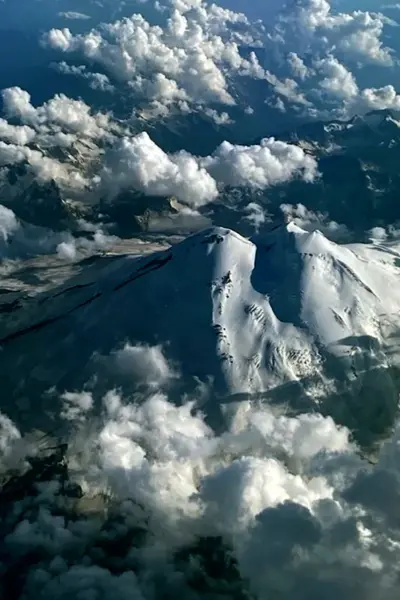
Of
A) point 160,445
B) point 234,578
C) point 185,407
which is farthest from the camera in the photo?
point 185,407

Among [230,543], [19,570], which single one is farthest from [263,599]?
[19,570]

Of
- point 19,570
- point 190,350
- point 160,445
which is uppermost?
point 190,350

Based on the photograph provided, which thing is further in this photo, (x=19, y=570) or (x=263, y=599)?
(x=19, y=570)

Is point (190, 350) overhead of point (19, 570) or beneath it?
overhead

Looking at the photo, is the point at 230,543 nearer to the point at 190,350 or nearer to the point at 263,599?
the point at 263,599

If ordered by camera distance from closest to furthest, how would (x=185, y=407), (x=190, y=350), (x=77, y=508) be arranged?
1. (x=77, y=508)
2. (x=185, y=407)
3. (x=190, y=350)

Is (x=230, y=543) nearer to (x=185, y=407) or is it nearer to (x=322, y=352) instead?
(x=185, y=407)
